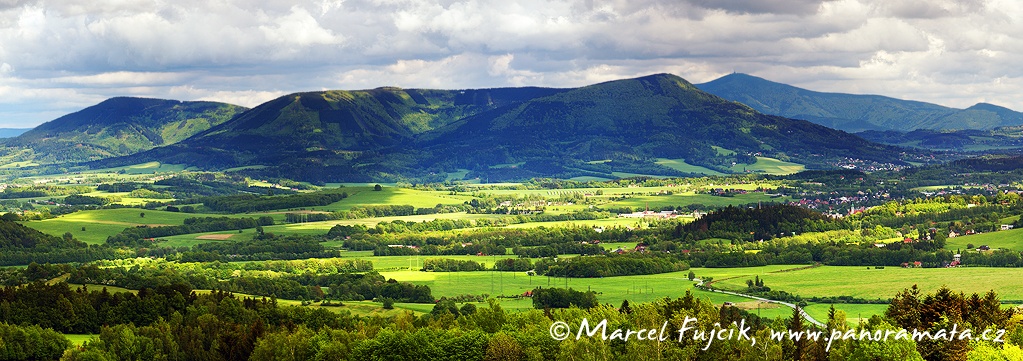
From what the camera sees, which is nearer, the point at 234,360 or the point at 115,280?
the point at 234,360

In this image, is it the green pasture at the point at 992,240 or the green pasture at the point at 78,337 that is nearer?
the green pasture at the point at 78,337

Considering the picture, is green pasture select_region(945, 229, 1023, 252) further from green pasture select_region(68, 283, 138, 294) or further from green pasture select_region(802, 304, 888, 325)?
green pasture select_region(68, 283, 138, 294)

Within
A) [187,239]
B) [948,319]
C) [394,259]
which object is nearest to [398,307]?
[394,259]

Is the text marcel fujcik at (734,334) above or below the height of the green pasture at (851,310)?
above

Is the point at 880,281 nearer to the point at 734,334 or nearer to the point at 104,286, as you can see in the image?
the point at 734,334

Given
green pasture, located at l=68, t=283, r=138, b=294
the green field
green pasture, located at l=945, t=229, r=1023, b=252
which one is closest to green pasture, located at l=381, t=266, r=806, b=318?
the green field

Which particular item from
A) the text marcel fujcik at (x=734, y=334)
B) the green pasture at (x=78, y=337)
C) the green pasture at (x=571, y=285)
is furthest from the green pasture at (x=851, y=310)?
the green pasture at (x=78, y=337)

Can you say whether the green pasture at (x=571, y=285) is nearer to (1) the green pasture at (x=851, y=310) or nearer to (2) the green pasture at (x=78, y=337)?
(1) the green pasture at (x=851, y=310)

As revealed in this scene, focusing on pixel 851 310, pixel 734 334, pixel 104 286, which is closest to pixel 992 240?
pixel 851 310

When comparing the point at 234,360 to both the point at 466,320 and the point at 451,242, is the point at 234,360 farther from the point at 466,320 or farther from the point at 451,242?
the point at 451,242
